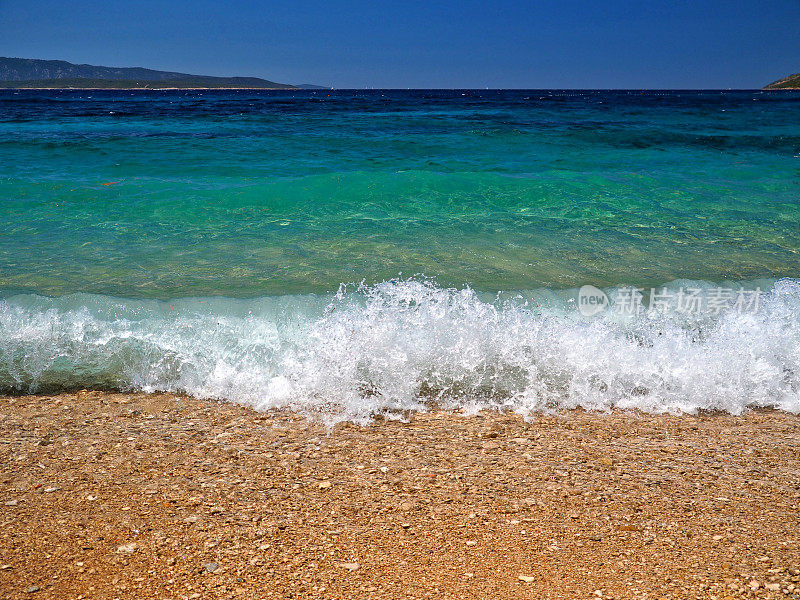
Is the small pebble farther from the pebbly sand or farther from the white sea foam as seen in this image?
the white sea foam

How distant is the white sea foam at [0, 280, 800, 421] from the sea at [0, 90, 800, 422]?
0.01 m

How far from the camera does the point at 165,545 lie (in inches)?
82.0

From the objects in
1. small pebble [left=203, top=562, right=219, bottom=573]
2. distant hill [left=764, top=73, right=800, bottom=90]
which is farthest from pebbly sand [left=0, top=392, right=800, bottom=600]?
distant hill [left=764, top=73, right=800, bottom=90]

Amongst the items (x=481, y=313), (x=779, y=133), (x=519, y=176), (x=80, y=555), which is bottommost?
(x=80, y=555)

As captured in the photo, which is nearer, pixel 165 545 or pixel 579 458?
pixel 165 545

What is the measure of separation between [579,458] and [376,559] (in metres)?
1.21

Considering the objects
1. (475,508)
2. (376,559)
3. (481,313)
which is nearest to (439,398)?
(481,313)

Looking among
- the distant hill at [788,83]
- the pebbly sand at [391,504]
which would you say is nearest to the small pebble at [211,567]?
the pebbly sand at [391,504]

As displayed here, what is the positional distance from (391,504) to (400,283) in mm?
2157

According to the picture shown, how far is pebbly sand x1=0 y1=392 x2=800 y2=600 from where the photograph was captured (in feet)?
6.37

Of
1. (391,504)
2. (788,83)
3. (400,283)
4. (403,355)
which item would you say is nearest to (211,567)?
(391,504)

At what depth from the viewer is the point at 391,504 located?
2371mm

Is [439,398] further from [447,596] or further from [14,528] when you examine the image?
[14,528]

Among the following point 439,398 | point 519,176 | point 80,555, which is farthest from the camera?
point 519,176
